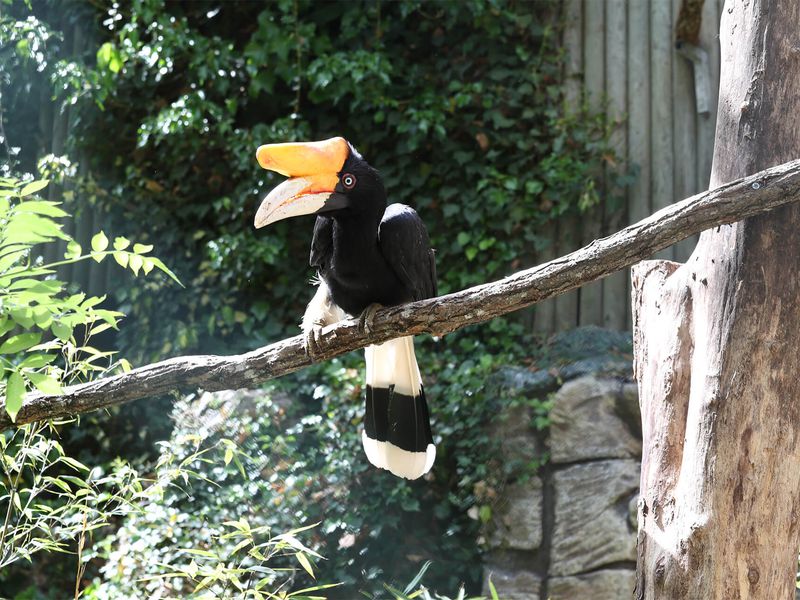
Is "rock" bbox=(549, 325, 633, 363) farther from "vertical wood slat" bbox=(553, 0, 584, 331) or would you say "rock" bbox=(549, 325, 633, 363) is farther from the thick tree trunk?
the thick tree trunk

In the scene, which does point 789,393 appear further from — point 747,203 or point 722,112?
point 722,112

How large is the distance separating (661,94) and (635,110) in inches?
5.8

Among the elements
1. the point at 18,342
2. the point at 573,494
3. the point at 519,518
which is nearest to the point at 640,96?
the point at 573,494

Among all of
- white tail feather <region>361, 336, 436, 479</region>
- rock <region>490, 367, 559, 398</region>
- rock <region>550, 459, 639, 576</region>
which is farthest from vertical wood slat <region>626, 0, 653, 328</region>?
white tail feather <region>361, 336, 436, 479</region>

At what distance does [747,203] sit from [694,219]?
0.38ft

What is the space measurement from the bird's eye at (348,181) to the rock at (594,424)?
1.70 m

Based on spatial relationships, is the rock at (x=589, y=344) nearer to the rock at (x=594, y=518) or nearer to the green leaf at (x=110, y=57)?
the rock at (x=594, y=518)

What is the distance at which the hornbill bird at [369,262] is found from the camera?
2441mm

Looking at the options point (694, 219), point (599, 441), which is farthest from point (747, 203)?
point (599, 441)

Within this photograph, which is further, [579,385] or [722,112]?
[579,385]

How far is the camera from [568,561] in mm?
3689

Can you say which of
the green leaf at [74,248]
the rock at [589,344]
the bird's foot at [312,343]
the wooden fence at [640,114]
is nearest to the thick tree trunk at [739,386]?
the bird's foot at [312,343]

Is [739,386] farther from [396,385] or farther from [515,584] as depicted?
[515,584]

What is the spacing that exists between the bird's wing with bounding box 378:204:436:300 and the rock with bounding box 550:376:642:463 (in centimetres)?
136
